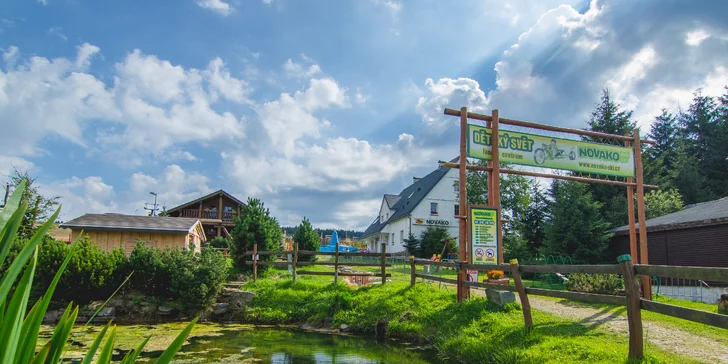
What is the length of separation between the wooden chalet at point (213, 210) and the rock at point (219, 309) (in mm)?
26693

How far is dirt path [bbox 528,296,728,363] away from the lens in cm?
605

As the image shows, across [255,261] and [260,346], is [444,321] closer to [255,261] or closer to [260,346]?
[260,346]

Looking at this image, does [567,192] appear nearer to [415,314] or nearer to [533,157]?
[533,157]

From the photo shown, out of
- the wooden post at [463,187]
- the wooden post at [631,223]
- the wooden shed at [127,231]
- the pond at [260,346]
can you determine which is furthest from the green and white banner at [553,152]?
the wooden shed at [127,231]

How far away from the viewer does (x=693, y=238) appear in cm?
1661

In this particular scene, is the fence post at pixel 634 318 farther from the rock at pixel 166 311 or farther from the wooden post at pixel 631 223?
the rock at pixel 166 311

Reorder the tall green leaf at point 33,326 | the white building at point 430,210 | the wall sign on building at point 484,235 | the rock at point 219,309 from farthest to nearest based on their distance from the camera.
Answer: the white building at point 430,210 < the rock at point 219,309 < the wall sign on building at point 484,235 < the tall green leaf at point 33,326

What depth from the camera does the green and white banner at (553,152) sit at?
11.1 metres

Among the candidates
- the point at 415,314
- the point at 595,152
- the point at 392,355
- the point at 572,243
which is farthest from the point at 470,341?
the point at 572,243

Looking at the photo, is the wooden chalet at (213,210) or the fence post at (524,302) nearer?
the fence post at (524,302)

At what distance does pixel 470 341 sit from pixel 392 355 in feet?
5.27

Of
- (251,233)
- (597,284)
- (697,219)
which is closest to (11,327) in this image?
(597,284)

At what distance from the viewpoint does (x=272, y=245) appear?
18.6 metres

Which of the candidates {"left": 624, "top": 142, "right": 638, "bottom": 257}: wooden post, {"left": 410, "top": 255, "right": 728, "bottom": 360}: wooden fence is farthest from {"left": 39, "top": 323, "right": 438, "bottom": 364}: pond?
{"left": 624, "top": 142, "right": 638, "bottom": 257}: wooden post
